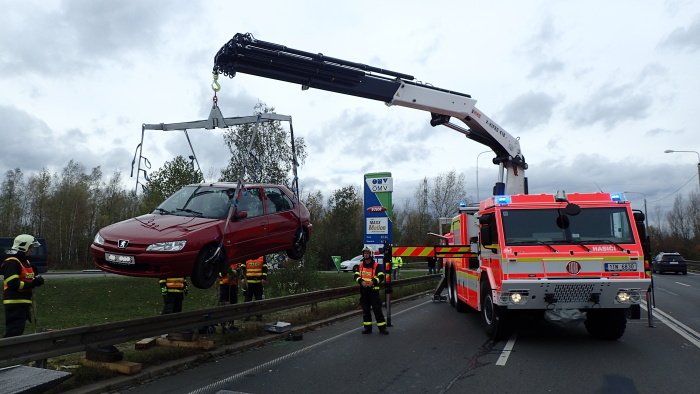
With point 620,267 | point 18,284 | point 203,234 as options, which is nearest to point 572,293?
point 620,267

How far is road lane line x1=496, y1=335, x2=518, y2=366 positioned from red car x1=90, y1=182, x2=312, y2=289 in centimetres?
379

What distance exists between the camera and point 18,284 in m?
6.73

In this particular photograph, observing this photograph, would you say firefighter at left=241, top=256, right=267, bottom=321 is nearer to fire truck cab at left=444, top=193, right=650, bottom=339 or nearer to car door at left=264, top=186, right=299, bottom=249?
car door at left=264, top=186, right=299, bottom=249

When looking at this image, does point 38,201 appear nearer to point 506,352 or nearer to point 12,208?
point 12,208

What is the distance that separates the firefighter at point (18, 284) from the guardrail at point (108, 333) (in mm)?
1144

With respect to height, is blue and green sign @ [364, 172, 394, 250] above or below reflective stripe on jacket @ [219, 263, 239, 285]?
above

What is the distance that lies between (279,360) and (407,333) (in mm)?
3335

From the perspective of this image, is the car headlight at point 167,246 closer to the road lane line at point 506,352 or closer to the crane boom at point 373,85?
the crane boom at point 373,85

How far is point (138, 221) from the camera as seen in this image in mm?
7113

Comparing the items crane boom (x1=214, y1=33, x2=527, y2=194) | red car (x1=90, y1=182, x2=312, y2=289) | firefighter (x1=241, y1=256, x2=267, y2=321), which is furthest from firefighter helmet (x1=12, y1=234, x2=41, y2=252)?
firefighter (x1=241, y1=256, x2=267, y2=321)

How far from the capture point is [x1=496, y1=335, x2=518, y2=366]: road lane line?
7476 millimetres

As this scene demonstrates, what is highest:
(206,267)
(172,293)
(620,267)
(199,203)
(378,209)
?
(378,209)

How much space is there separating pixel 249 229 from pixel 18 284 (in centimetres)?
305

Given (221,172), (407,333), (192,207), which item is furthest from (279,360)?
(221,172)
